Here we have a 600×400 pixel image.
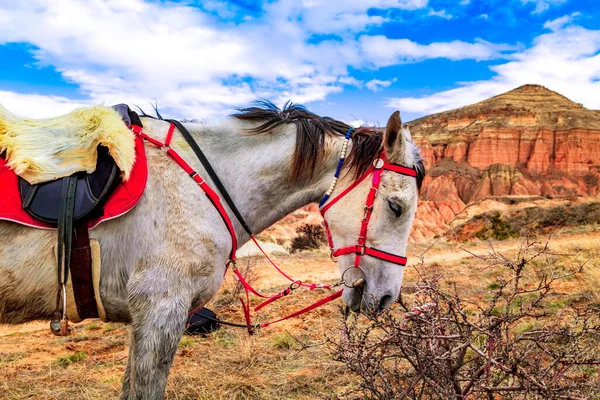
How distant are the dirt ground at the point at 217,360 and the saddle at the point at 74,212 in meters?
1.32

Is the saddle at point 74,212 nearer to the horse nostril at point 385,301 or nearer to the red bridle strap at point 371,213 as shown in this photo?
the red bridle strap at point 371,213

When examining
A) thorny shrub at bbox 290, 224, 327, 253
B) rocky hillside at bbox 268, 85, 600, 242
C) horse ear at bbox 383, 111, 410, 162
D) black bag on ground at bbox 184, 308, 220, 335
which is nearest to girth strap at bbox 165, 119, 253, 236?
horse ear at bbox 383, 111, 410, 162

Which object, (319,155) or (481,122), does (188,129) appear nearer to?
(319,155)

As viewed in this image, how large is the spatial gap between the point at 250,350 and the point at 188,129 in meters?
3.11

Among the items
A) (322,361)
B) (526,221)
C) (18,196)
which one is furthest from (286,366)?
(526,221)

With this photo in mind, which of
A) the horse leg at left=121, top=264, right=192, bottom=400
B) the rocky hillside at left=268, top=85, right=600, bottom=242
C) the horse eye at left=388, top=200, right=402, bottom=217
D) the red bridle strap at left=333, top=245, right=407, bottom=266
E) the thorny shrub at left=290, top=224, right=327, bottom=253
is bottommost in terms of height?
the thorny shrub at left=290, top=224, right=327, bottom=253

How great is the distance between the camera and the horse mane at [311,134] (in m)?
2.76

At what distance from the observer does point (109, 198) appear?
2.26 m

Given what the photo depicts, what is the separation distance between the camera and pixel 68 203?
2174mm

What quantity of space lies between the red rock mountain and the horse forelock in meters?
48.4

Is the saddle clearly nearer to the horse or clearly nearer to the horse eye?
the horse

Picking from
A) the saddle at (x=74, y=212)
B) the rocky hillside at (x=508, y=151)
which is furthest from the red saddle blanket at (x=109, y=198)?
the rocky hillside at (x=508, y=151)

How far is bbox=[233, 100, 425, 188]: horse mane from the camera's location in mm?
2764

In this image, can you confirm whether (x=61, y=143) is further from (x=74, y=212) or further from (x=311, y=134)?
(x=311, y=134)
